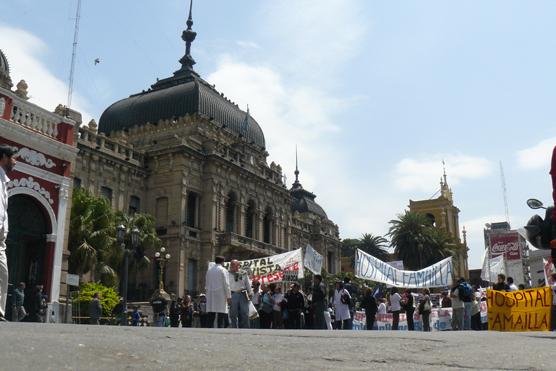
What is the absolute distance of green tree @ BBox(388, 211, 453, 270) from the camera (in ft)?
179

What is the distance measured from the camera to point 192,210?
42.4 metres

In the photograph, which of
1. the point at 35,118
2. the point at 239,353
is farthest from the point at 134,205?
the point at 239,353

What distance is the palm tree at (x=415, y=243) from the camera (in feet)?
179

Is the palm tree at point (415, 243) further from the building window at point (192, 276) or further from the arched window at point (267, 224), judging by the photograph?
the building window at point (192, 276)

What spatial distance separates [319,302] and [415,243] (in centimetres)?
3986

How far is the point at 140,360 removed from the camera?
13.8 ft

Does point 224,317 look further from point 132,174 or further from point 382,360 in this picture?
point 132,174

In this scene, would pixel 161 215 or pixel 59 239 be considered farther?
pixel 161 215

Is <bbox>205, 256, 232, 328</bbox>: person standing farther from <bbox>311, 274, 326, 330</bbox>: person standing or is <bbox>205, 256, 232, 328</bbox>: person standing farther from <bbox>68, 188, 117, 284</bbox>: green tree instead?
<bbox>68, 188, 117, 284</bbox>: green tree

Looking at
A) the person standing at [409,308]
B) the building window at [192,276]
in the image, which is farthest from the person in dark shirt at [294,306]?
the building window at [192,276]

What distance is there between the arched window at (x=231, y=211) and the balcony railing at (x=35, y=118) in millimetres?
27010

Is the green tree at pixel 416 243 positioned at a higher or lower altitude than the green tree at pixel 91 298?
higher

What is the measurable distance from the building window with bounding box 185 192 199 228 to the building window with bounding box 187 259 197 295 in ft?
8.36

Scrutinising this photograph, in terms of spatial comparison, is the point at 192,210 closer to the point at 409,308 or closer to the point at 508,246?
the point at 508,246
